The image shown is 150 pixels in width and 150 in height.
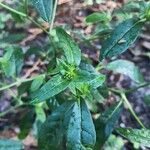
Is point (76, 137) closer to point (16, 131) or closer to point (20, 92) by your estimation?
point (20, 92)

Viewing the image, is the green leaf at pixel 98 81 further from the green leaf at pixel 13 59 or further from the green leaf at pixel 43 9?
the green leaf at pixel 13 59

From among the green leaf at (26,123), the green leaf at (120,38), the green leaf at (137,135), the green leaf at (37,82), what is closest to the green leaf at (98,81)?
the green leaf at (120,38)

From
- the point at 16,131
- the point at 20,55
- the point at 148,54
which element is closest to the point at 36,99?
the point at 20,55

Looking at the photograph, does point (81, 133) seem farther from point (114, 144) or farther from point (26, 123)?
point (114, 144)

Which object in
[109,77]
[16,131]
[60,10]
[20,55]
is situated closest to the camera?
[20,55]

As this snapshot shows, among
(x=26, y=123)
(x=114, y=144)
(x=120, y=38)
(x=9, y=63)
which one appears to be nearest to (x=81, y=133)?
(x=120, y=38)

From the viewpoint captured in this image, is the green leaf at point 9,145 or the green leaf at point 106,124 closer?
the green leaf at point 9,145
